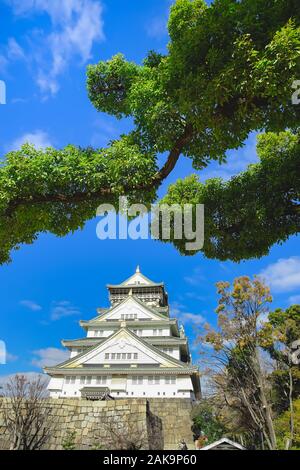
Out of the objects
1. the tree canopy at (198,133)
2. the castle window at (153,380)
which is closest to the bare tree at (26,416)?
the tree canopy at (198,133)

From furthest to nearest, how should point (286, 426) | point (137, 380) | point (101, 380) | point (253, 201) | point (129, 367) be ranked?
1. point (101, 380)
2. point (129, 367)
3. point (137, 380)
4. point (286, 426)
5. point (253, 201)

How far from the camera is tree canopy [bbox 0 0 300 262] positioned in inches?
201

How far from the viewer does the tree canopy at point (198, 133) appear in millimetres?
5102

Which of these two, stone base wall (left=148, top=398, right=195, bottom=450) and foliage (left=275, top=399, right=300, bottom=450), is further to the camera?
stone base wall (left=148, top=398, right=195, bottom=450)

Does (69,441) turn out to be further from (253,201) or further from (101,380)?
(101,380)

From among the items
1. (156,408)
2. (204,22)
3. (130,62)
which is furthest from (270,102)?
(156,408)

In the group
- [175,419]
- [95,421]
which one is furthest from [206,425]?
[95,421]

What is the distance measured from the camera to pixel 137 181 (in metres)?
5.81

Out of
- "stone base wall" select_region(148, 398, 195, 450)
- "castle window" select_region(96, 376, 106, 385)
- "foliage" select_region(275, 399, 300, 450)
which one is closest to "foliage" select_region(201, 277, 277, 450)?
"foliage" select_region(275, 399, 300, 450)

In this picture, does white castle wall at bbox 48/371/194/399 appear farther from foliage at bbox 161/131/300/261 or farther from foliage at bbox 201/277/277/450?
foliage at bbox 161/131/300/261

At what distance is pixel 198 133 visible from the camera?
19.9 feet

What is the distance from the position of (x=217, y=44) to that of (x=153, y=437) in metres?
13.0

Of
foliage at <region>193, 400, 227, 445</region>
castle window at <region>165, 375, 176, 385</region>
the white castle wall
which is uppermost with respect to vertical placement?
castle window at <region>165, 375, 176, 385</region>

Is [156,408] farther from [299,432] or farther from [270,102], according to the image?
[270,102]
